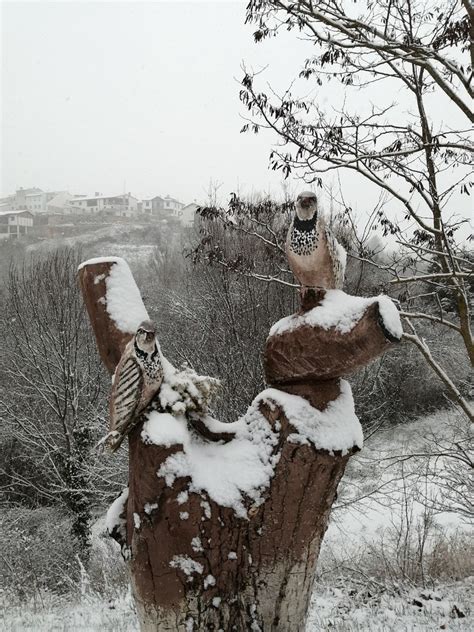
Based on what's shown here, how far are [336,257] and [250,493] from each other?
827 mm

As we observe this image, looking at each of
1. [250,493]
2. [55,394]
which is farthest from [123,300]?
[55,394]

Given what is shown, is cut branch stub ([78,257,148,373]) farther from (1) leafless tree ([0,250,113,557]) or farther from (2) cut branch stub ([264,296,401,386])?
(1) leafless tree ([0,250,113,557])

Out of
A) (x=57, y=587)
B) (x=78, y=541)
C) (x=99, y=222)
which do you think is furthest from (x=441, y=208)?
(x=99, y=222)

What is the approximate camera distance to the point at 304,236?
1.61 meters

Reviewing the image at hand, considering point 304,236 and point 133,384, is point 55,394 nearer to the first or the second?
point 133,384

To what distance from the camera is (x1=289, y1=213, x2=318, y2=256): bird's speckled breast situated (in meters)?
1.60

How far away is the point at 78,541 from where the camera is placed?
977 cm

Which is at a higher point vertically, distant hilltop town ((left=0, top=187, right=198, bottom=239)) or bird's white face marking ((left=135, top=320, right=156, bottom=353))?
distant hilltop town ((left=0, top=187, right=198, bottom=239))

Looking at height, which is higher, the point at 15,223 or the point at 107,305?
the point at 15,223

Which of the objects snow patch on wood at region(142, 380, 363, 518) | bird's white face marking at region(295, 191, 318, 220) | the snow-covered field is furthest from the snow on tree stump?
the snow-covered field

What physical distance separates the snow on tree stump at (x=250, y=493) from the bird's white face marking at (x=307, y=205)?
0.89 feet

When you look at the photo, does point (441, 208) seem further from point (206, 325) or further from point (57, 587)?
point (57, 587)

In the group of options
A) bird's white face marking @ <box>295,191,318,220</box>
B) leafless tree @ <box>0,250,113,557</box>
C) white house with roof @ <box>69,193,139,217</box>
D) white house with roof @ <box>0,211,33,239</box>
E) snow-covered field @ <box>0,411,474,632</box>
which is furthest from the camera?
white house with roof @ <box>69,193,139,217</box>

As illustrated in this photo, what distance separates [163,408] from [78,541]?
9503mm
